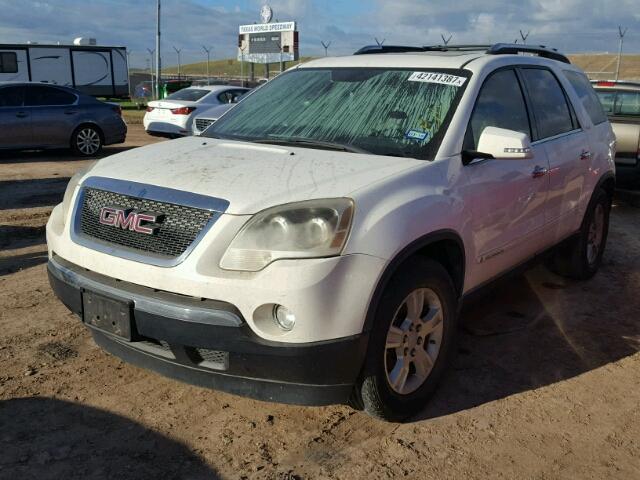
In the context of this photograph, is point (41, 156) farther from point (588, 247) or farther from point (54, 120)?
point (588, 247)

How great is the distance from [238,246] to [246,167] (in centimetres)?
63

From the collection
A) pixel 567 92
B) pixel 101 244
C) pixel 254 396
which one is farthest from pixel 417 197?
pixel 567 92

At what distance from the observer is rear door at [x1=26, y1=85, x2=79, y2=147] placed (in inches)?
484

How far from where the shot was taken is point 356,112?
3.78 meters

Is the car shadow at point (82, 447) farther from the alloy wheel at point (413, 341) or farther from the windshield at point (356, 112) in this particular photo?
the windshield at point (356, 112)

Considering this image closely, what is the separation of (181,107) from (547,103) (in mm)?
12069

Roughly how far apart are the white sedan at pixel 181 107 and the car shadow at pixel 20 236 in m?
8.45

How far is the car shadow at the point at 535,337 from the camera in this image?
143 inches

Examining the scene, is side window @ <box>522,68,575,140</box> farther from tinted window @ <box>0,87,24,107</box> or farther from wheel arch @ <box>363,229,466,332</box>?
tinted window @ <box>0,87,24,107</box>

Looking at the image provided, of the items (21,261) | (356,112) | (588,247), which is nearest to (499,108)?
(356,112)

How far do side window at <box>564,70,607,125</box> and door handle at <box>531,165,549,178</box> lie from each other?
4.49 ft

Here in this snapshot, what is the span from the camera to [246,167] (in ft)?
10.5

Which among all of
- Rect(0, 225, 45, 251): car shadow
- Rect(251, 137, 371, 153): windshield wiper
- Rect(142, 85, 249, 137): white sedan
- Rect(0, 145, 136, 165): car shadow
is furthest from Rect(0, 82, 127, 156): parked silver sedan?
Rect(251, 137, 371, 153): windshield wiper

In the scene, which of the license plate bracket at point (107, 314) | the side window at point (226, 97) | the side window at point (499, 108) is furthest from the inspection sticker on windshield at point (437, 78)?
the side window at point (226, 97)
